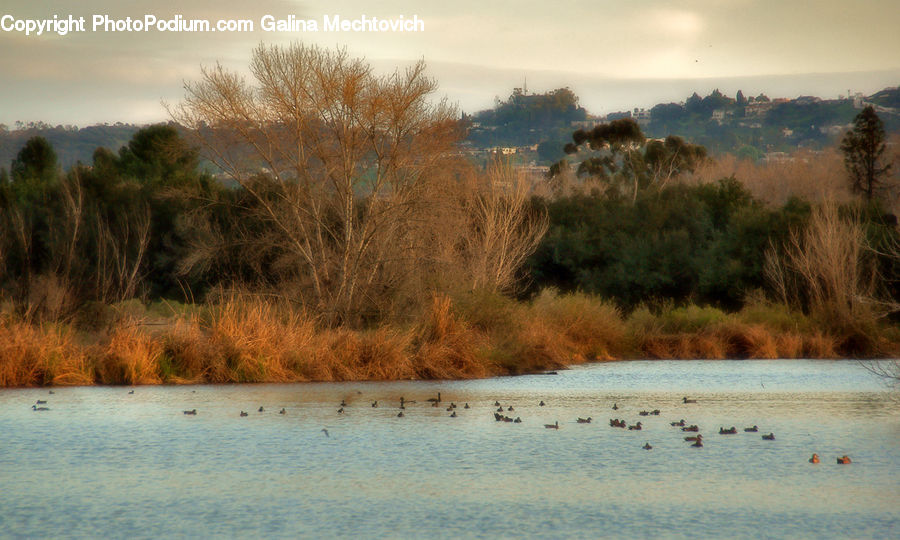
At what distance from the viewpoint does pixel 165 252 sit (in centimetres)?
4331

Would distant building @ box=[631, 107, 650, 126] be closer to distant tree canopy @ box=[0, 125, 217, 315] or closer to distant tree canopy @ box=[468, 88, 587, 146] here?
distant tree canopy @ box=[468, 88, 587, 146]

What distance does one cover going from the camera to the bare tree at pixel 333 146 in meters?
27.9

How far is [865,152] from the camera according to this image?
5284 cm

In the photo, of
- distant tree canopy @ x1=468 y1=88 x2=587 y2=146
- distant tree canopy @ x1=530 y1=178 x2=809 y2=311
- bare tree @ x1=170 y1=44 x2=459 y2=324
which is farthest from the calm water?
distant tree canopy @ x1=468 y1=88 x2=587 y2=146

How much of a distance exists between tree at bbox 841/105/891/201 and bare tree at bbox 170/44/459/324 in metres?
31.5

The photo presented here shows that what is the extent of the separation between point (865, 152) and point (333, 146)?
34.4 m

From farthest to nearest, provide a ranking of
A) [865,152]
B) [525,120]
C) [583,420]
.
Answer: [525,120] < [865,152] < [583,420]

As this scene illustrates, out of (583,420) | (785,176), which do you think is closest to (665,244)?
(583,420)

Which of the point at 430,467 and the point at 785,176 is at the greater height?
the point at 785,176

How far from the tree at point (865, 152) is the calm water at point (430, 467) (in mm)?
36054

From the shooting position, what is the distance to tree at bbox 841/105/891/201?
2071 inches

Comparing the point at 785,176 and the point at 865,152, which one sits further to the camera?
the point at 785,176

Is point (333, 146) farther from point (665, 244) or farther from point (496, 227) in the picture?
point (665, 244)

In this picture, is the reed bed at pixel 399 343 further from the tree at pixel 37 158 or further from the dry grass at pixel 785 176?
the tree at pixel 37 158
